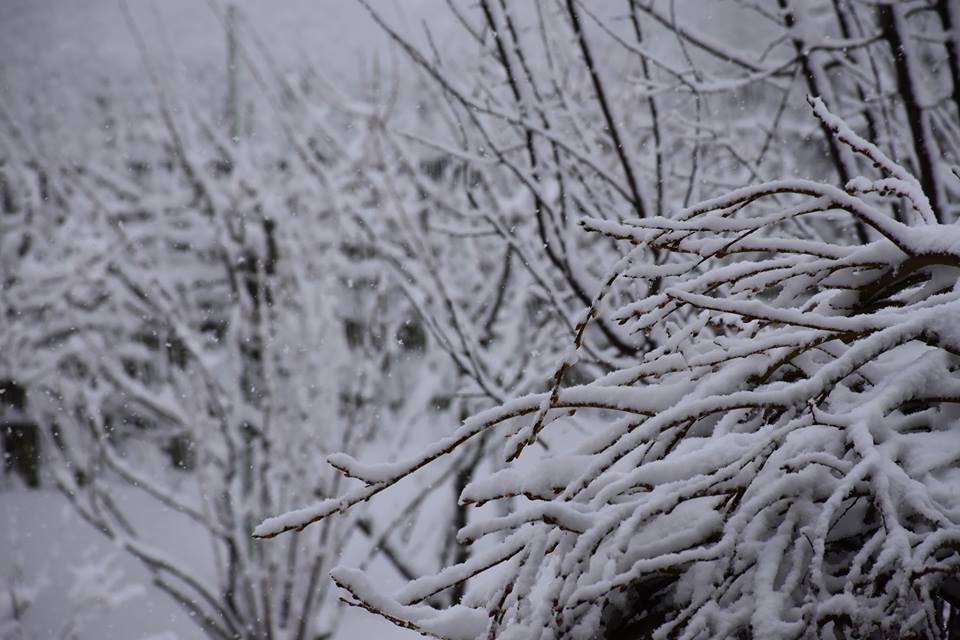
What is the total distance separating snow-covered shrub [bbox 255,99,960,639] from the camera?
0.69 metres

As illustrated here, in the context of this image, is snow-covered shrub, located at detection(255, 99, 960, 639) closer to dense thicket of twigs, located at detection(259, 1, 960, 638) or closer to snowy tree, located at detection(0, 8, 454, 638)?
dense thicket of twigs, located at detection(259, 1, 960, 638)

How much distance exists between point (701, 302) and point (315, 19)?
6.74 m

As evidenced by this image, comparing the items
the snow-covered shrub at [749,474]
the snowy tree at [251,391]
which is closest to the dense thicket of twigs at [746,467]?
the snow-covered shrub at [749,474]

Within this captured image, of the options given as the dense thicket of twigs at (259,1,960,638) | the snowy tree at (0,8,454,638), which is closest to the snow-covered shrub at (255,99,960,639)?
the dense thicket of twigs at (259,1,960,638)

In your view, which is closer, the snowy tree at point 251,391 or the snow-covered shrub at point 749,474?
the snow-covered shrub at point 749,474

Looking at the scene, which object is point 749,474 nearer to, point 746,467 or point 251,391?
point 746,467

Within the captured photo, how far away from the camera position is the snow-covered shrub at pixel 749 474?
695 millimetres

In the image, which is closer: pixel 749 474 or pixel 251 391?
pixel 749 474

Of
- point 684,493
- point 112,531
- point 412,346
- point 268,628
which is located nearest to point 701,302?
point 684,493

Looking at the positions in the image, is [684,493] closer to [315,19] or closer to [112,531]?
[112,531]

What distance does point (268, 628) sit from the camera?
3363 millimetres

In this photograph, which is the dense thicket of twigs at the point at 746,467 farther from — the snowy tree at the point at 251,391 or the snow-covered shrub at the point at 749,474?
the snowy tree at the point at 251,391

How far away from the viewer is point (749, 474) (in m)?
0.75

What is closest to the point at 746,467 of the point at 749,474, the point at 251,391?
the point at 749,474
